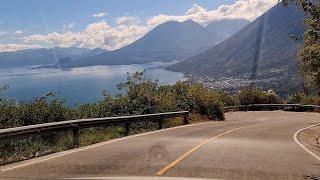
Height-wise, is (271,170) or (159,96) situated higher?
(159,96)

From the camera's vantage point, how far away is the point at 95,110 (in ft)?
89.8

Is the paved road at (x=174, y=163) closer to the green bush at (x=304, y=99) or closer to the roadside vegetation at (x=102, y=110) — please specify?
the roadside vegetation at (x=102, y=110)

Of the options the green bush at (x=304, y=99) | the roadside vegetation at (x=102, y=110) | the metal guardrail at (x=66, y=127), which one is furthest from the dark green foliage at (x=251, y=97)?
the metal guardrail at (x=66, y=127)

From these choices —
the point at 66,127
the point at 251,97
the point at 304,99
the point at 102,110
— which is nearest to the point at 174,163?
the point at 66,127

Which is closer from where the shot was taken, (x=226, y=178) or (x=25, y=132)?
(x=226, y=178)

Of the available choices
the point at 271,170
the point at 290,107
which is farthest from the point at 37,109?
the point at 290,107

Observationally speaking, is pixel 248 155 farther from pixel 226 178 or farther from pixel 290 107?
pixel 290 107

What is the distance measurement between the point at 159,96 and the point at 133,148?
835 inches

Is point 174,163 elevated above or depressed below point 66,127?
below

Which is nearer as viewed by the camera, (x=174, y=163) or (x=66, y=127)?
(x=174, y=163)

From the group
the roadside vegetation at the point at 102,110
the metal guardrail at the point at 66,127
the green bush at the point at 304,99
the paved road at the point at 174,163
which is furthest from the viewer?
the green bush at the point at 304,99

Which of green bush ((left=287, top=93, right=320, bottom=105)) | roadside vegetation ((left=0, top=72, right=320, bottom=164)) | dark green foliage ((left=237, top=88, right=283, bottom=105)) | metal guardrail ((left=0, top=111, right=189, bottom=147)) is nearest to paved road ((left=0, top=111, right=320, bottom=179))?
metal guardrail ((left=0, top=111, right=189, bottom=147))

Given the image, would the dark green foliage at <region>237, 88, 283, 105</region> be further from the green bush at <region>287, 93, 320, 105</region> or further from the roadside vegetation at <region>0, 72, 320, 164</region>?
the roadside vegetation at <region>0, 72, 320, 164</region>

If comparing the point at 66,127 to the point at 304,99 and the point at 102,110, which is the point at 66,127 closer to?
the point at 102,110
